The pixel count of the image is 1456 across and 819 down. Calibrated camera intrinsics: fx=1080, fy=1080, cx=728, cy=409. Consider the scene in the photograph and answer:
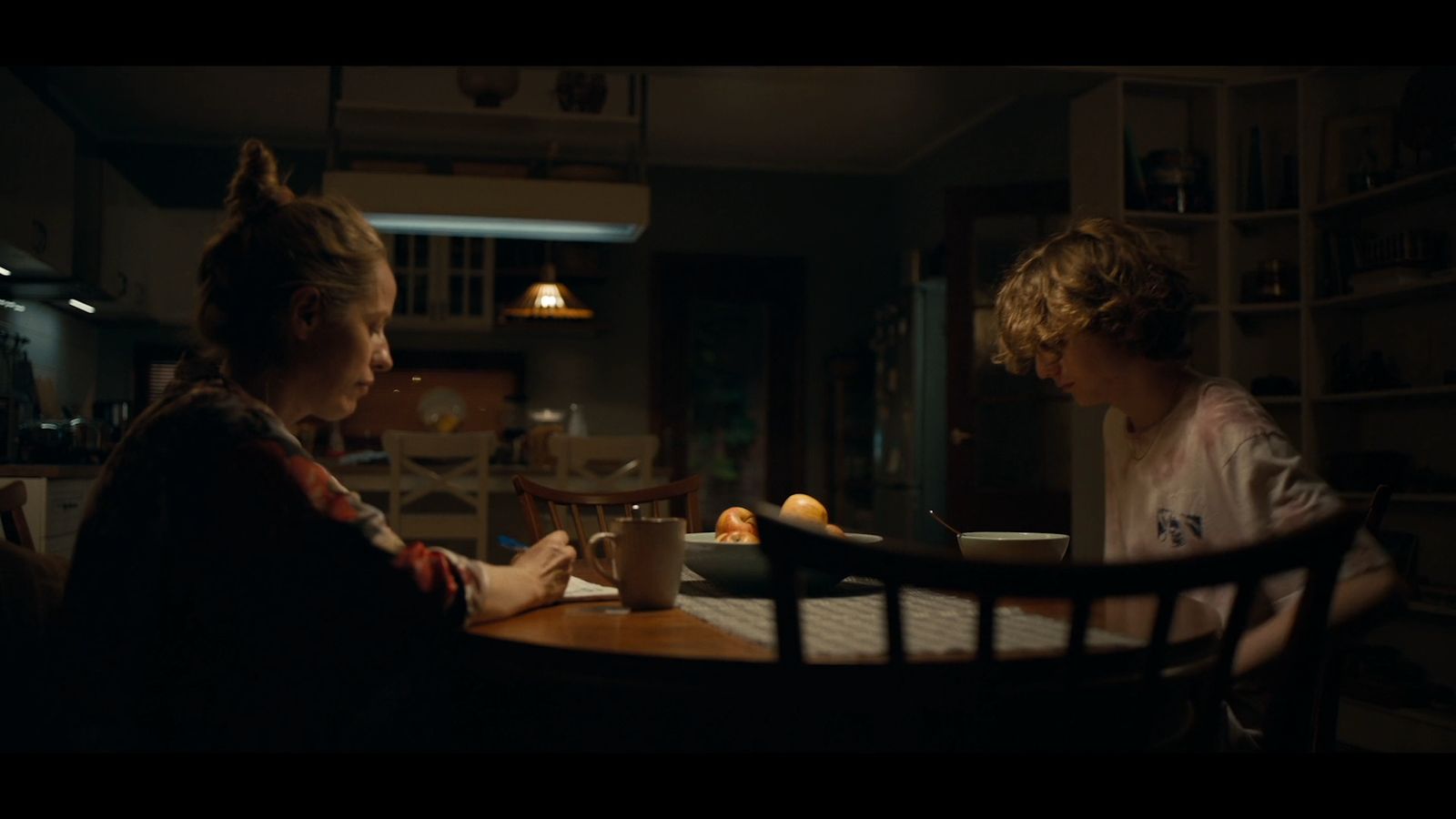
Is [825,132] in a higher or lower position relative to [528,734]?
higher

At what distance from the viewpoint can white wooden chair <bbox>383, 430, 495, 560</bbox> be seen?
13.4 feet

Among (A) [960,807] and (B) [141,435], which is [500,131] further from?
(A) [960,807]

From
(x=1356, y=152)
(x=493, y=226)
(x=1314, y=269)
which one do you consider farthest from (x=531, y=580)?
(x=1356, y=152)

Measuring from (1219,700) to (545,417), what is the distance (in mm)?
4728

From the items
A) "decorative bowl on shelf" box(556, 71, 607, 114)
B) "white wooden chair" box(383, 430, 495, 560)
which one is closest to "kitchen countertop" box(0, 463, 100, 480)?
"white wooden chair" box(383, 430, 495, 560)

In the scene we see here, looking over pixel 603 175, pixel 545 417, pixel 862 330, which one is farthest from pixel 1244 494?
pixel 862 330

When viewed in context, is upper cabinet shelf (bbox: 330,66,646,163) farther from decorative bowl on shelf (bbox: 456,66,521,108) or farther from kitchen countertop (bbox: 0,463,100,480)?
kitchen countertop (bbox: 0,463,100,480)

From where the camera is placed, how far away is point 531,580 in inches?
46.6

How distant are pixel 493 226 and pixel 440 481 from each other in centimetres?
104

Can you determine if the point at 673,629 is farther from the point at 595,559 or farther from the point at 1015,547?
the point at 1015,547

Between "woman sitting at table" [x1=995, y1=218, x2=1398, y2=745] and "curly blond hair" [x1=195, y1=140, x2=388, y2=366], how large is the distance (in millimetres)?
1068

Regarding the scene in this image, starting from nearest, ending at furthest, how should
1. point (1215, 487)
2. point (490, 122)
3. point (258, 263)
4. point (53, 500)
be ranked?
point (258, 263)
point (1215, 487)
point (53, 500)
point (490, 122)

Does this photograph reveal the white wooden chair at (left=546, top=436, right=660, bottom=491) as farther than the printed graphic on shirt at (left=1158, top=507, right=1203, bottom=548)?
Yes

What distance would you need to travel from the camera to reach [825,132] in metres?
6.01
